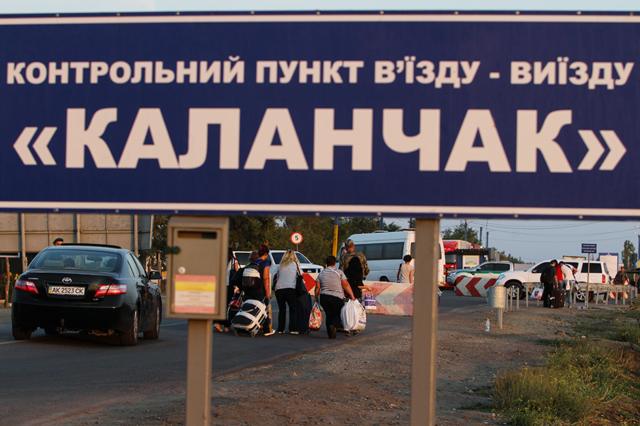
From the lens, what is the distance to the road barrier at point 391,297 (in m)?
27.6

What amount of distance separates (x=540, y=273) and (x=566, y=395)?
117 feet

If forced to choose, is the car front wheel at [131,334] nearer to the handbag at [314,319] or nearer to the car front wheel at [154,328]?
the car front wheel at [154,328]

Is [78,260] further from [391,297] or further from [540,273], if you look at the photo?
[540,273]

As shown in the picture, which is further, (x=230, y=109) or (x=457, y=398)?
(x=457, y=398)

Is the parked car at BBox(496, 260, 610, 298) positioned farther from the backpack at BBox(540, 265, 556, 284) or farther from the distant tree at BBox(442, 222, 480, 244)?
the distant tree at BBox(442, 222, 480, 244)

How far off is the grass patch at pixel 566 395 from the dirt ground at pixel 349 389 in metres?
0.27

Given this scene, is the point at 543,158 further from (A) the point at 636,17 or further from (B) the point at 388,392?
(B) the point at 388,392

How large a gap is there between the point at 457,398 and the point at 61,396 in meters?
3.82

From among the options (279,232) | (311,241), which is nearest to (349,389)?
(279,232)

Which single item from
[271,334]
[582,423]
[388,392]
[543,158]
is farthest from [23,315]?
[543,158]

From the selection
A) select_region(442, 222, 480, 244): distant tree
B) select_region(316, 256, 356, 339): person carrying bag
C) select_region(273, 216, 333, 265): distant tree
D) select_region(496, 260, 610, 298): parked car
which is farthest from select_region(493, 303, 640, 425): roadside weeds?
select_region(442, 222, 480, 244): distant tree

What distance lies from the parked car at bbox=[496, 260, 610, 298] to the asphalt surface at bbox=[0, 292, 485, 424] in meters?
24.3

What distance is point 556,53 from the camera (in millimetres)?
5422

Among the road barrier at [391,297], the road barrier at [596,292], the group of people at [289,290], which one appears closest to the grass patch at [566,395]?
the group of people at [289,290]
